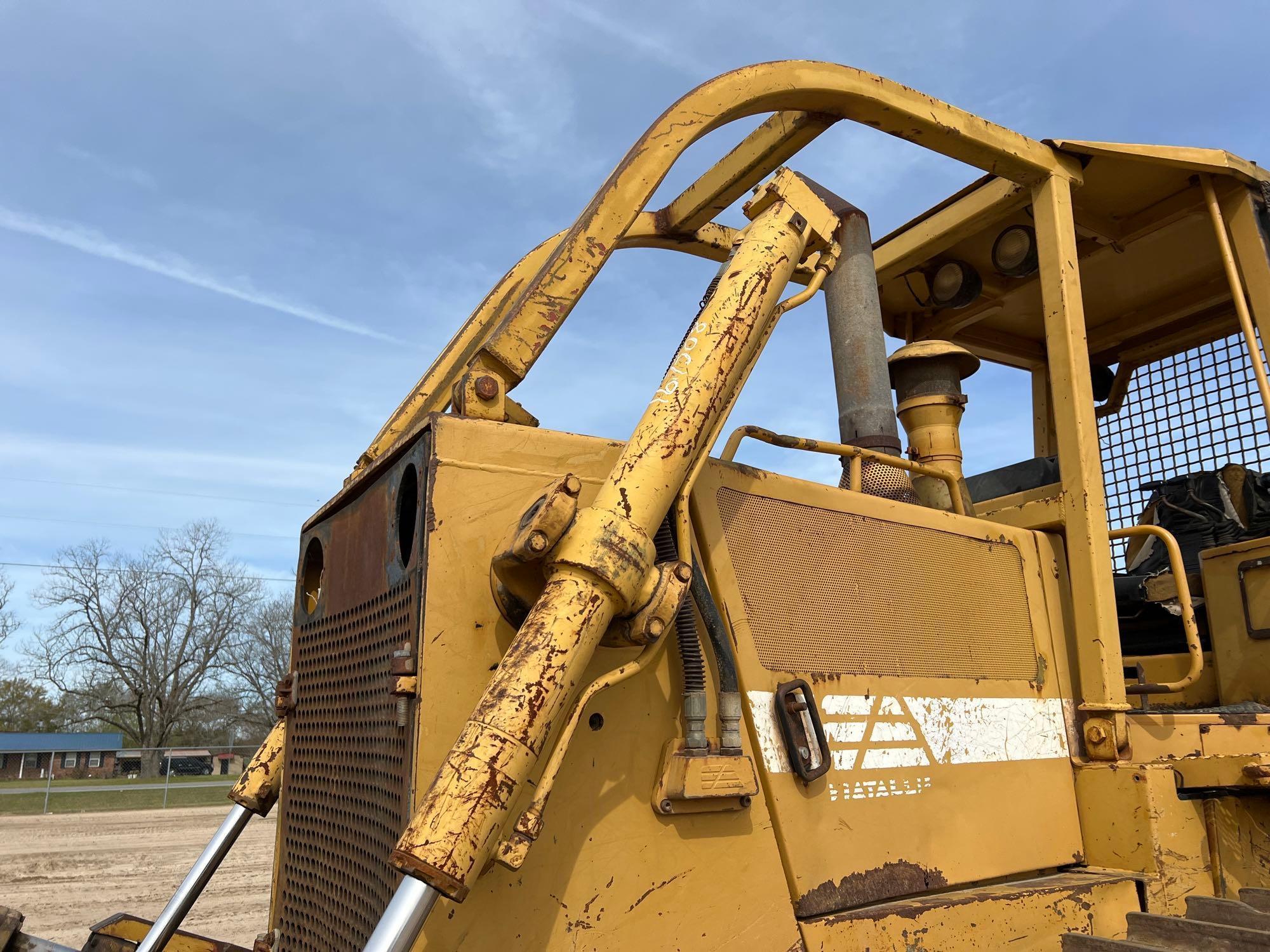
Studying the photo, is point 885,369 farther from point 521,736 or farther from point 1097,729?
point 521,736

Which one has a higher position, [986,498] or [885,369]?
[885,369]

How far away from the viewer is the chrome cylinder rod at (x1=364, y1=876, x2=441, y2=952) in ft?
4.21

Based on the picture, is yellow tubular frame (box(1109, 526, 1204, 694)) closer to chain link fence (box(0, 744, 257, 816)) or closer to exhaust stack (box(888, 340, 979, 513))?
exhaust stack (box(888, 340, 979, 513))

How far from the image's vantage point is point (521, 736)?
1.41 meters

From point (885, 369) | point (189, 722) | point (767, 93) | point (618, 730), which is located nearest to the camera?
point (618, 730)

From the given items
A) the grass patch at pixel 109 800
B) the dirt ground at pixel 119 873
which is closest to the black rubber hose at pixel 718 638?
the dirt ground at pixel 119 873

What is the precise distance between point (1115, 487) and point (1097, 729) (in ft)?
6.39

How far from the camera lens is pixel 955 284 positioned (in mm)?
4172

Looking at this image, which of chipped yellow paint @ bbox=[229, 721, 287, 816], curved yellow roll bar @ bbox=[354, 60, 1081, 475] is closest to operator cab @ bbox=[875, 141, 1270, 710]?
curved yellow roll bar @ bbox=[354, 60, 1081, 475]

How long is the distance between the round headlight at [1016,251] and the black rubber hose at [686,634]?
252 cm

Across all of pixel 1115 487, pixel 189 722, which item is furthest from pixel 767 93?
pixel 189 722

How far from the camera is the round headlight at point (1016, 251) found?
377cm

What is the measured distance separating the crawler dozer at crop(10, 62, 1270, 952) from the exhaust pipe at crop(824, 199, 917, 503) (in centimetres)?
1

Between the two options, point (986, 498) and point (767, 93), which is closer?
point (767, 93)
